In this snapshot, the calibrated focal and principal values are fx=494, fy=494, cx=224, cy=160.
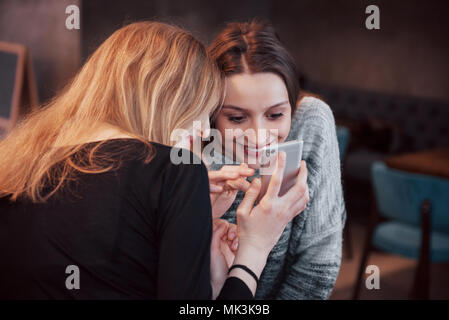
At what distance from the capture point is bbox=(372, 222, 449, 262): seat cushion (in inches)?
103

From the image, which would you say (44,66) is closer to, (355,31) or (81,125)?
(81,125)

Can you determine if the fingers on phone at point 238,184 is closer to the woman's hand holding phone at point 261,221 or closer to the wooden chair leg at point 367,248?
the woman's hand holding phone at point 261,221

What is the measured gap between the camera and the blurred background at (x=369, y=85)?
2695mm

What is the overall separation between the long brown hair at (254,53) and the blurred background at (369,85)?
4.75 ft

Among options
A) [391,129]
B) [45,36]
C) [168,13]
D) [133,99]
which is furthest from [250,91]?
[391,129]

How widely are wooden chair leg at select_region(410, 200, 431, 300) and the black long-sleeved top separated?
1.97 m

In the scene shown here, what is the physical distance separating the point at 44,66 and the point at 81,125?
2825 millimetres

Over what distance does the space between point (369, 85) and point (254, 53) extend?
450 cm

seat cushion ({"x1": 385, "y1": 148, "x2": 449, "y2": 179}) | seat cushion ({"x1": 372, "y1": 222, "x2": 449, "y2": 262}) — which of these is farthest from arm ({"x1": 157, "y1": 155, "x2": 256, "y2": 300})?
seat cushion ({"x1": 385, "y1": 148, "x2": 449, "y2": 179})

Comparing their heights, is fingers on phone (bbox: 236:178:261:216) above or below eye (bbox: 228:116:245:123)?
below

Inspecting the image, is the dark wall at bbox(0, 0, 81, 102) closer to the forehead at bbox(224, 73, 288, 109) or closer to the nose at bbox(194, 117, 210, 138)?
the forehead at bbox(224, 73, 288, 109)

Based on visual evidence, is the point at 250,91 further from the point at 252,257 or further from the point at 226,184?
the point at 252,257

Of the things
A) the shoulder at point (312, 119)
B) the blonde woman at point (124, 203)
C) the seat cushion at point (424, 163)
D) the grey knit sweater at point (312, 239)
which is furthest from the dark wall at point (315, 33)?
the blonde woman at point (124, 203)

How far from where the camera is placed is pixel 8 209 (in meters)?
0.93
